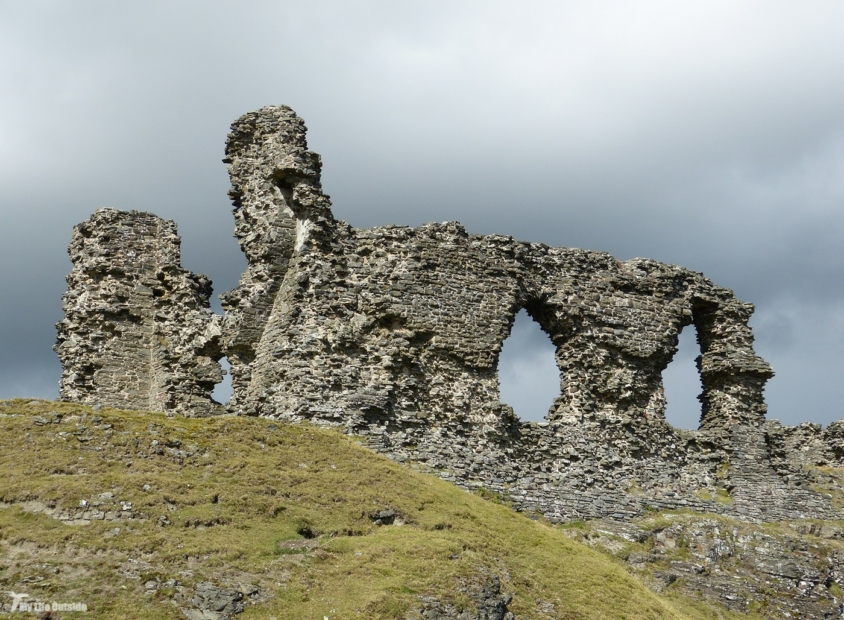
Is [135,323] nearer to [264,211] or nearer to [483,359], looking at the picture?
[264,211]

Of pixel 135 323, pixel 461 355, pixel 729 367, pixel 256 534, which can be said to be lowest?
pixel 256 534

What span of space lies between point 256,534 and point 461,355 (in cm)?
1071

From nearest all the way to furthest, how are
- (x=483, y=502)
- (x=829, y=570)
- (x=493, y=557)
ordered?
(x=493, y=557) → (x=483, y=502) → (x=829, y=570)

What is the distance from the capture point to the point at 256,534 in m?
19.7

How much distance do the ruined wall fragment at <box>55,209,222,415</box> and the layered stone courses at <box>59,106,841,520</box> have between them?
0.28 ft

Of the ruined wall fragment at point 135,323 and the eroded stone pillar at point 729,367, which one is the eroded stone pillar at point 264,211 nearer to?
the ruined wall fragment at point 135,323

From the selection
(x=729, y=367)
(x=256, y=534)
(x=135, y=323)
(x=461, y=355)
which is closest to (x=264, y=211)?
(x=135, y=323)

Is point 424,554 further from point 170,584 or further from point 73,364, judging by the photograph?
point 73,364

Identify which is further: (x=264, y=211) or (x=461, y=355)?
(x=264, y=211)

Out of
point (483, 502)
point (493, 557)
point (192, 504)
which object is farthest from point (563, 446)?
point (192, 504)

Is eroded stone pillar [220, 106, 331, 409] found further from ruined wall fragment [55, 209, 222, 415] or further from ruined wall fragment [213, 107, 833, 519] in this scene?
ruined wall fragment [55, 209, 222, 415]

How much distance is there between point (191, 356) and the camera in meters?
30.2

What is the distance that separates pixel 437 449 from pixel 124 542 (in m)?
10.8

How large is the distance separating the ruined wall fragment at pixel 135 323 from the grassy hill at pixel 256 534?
5.64 meters
